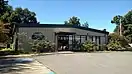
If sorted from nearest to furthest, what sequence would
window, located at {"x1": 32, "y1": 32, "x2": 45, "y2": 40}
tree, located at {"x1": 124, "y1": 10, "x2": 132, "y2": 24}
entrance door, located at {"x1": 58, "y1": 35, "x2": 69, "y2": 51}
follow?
window, located at {"x1": 32, "y1": 32, "x2": 45, "y2": 40} → entrance door, located at {"x1": 58, "y1": 35, "x2": 69, "y2": 51} → tree, located at {"x1": 124, "y1": 10, "x2": 132, "y2": 24}

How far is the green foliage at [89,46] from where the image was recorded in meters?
37.9

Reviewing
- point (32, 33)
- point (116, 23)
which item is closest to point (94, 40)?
point (32, 33)

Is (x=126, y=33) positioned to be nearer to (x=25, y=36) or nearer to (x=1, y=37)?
(x=25, y=36)

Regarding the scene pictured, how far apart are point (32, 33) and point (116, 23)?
4545 cm

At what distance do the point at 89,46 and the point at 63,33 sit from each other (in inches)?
165

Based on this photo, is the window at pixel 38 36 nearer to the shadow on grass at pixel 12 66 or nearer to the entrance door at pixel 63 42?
the entrance door at pixel 63 42

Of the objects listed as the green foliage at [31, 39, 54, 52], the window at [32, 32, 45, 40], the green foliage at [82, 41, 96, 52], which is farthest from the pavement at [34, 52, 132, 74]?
the green foliage at [82, 41, 96, 52]

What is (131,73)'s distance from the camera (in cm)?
1189

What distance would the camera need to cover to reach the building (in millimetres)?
37312

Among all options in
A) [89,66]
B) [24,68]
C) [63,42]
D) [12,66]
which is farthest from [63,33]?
[24,68]

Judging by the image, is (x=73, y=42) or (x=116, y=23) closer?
(x=73, y=42)

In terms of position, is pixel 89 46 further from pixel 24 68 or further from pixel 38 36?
pixel 24 68

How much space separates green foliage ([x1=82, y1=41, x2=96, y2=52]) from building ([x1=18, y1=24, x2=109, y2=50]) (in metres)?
1.52

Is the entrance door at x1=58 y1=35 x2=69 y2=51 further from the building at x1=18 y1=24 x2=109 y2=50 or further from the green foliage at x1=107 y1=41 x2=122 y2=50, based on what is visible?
the green foliage at x1=107 y1=41 x2=122 y2=50
